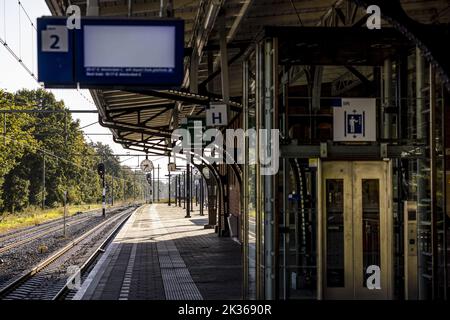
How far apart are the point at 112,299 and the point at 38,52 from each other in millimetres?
4737

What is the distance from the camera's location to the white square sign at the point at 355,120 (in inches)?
448

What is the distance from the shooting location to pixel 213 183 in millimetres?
34031

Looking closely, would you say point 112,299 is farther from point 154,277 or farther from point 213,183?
point 213,183

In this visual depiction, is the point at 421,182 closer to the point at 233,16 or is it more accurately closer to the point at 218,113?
the point at 218,113

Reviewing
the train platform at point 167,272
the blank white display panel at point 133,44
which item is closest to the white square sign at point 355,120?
the blank white display panel at point 133,44

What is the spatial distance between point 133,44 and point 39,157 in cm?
5568

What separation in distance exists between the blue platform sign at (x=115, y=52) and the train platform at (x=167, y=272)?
13.9 ft

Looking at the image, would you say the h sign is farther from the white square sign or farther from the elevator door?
the white square sign

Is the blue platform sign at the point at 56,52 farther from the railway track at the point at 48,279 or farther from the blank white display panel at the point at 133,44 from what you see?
the railway track at the point at 48,279

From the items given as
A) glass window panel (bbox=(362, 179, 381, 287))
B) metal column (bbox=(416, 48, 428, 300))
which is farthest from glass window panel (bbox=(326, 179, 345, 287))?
metal column (bbox=(416, 48, 428, 300))

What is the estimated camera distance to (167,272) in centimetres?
1717

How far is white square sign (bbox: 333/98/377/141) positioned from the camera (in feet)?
37.3

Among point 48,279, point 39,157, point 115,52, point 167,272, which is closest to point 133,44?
point 115,52

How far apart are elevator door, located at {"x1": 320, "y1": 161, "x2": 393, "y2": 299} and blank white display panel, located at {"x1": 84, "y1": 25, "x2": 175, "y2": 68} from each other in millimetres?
3161
